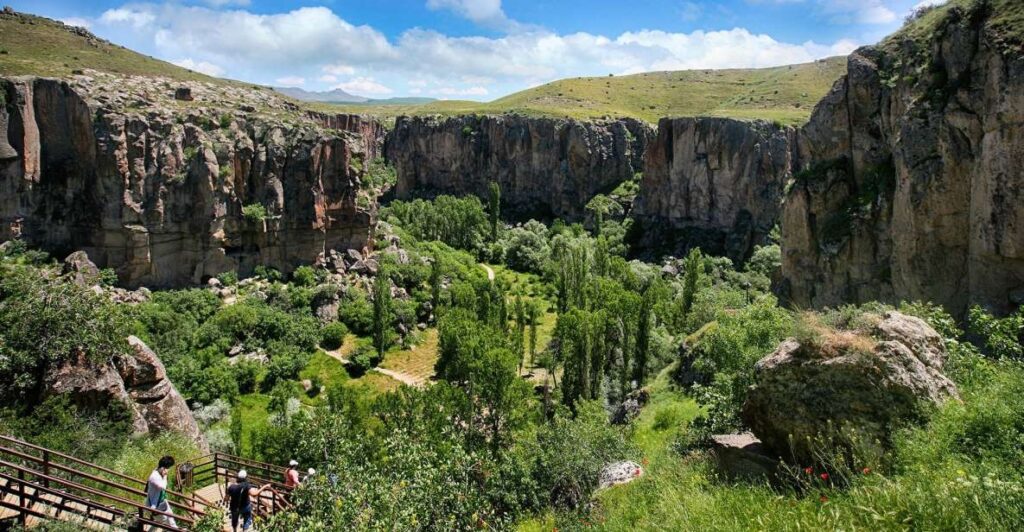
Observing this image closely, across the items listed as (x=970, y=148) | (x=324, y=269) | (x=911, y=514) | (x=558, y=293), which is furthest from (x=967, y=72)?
(x=324, y=269)

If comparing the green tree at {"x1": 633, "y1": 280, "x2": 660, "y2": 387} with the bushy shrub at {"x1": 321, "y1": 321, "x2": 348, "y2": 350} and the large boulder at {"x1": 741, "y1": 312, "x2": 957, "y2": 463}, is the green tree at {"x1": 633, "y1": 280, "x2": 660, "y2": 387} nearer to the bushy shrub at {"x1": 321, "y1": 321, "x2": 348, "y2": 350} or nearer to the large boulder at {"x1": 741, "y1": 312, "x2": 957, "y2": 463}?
the bushy shrub at {"x1": 321, "y1": 321, "x2": 348, "y2": 350}

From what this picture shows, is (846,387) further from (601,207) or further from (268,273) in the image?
(601,207)

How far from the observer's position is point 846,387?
10586 millimetres

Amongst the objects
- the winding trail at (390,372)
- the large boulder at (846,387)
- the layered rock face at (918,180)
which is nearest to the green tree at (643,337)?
the layered rock face at (918,180)

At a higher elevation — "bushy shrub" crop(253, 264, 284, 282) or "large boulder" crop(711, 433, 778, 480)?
"large boulder" crop(711, 433, 778, 480)

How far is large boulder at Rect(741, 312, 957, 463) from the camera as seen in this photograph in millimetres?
10094

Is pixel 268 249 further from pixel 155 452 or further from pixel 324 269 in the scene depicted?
pixel 155 452

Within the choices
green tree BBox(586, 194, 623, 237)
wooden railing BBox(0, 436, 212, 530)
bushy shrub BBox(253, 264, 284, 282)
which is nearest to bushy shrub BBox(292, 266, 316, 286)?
bushy shrub BBox(253, 264, 284, 282)

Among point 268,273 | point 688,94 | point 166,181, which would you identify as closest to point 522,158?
point 688,94

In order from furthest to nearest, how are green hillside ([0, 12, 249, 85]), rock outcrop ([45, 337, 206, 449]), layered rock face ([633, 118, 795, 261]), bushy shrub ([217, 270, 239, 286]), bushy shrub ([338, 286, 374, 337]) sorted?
layered rock face ([633, 118, 795, 261]), bushy shrub ([217, 270, 239, 286]), bushy shrub ([338, 286, 374, 337]), green hillside ([0, 12, 249, 85]), rock outcrop ([45, 337, 206, 449])

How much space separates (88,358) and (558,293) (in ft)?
170

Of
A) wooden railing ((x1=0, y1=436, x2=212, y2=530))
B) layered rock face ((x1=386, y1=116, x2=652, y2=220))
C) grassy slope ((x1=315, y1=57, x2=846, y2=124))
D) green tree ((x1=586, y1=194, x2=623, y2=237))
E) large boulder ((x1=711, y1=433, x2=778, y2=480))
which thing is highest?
grassy slope ((x1=315, y1=57, x2=846, y2=124))

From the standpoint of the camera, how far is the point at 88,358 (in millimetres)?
19578

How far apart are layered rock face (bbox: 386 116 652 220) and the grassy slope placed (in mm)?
9084
